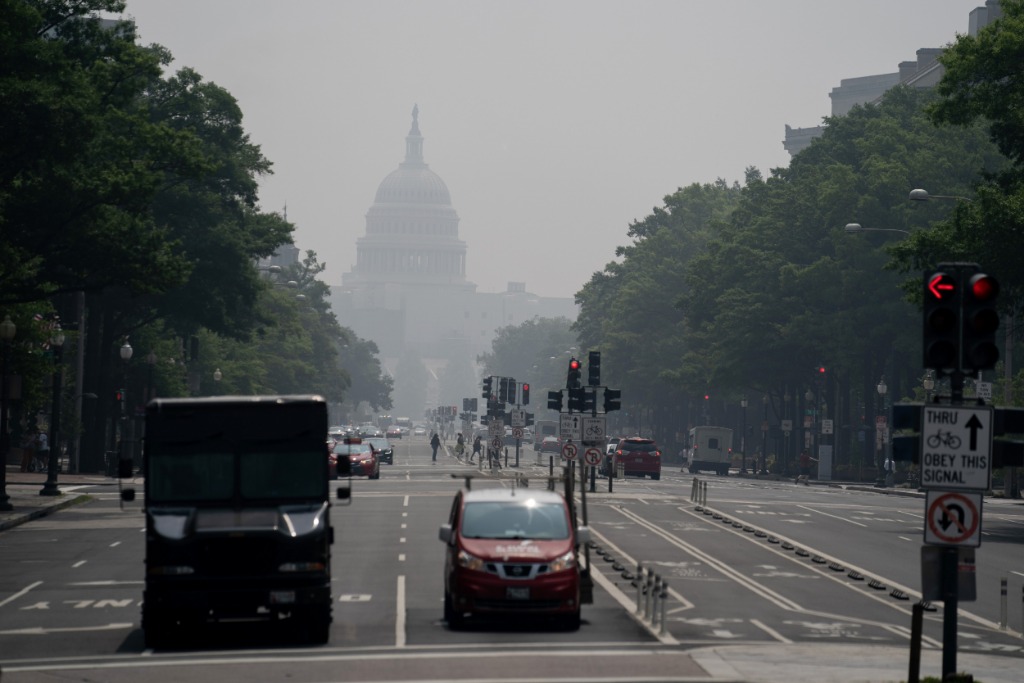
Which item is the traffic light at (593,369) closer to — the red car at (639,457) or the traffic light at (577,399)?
the traffic light at (577,399)

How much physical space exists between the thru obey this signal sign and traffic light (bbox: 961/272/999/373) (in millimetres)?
1255

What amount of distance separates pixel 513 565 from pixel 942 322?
8.73 meters

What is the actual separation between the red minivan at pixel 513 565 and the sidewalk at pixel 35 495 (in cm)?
2376

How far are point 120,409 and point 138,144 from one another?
91.1ft

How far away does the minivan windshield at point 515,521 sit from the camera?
2578 centimetres

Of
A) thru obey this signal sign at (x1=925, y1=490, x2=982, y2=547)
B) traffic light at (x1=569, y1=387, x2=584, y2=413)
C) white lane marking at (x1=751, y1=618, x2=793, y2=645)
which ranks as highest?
traffic light at (x1=569, y1=387, x2=584, y2=413)

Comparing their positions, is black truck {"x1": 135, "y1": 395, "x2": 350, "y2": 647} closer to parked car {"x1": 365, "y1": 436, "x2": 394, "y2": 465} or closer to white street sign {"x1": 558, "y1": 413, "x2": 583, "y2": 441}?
white street sign {"x1": 558, "y1": 413, "x2": 583, "y2": 441}

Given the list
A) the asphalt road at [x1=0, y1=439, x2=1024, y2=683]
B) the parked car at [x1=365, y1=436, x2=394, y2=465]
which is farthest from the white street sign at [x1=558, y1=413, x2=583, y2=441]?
the parked car at [x1=365, y1=436, x2=394, y2=465]

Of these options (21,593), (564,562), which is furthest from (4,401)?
(564,562)

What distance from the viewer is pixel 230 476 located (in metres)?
23.8

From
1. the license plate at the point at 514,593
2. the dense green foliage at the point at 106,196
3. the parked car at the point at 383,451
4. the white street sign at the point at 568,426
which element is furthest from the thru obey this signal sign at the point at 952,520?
the parked car at the point at 383,451

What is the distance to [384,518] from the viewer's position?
1981 inches

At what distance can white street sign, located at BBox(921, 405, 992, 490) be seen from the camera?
1778 cm

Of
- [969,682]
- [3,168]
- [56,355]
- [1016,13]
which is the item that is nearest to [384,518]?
[3,168]
